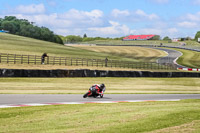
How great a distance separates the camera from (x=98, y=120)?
11742mm

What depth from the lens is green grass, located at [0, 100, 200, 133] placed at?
34.2ft

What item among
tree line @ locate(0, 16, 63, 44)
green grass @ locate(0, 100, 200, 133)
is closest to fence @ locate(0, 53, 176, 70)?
green grass @ locate(0, 100, 200, 133)

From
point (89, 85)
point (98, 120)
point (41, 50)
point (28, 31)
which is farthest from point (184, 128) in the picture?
point (28, 31)

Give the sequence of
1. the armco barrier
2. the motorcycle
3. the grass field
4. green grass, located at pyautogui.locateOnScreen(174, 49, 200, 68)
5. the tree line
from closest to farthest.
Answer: the motorcycle → the armco barrier → green grass, located at pyautogui.locateOnScreen(174, 49, 200, 68) → the grass field → the tree line

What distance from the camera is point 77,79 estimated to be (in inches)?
1480

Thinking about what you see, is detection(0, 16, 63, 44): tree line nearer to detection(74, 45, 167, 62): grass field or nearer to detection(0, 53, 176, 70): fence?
detection(74, 45, 167, 62): grass field

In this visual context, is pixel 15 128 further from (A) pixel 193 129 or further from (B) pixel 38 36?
(B) pixel 38 36

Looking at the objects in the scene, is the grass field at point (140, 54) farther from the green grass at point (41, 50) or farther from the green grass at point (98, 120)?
the green grass at point (98, 120)

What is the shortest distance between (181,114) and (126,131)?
10.9 feet

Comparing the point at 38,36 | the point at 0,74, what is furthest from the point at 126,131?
the point at 38,36

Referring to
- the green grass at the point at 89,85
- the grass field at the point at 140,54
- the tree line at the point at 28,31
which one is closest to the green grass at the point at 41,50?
the grass field at the point at 140,54

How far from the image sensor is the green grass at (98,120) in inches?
410

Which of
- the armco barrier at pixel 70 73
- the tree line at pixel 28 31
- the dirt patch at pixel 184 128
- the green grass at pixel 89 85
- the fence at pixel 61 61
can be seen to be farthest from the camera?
the tree line at pixel 28 31

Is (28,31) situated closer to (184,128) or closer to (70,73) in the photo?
(70,73)
